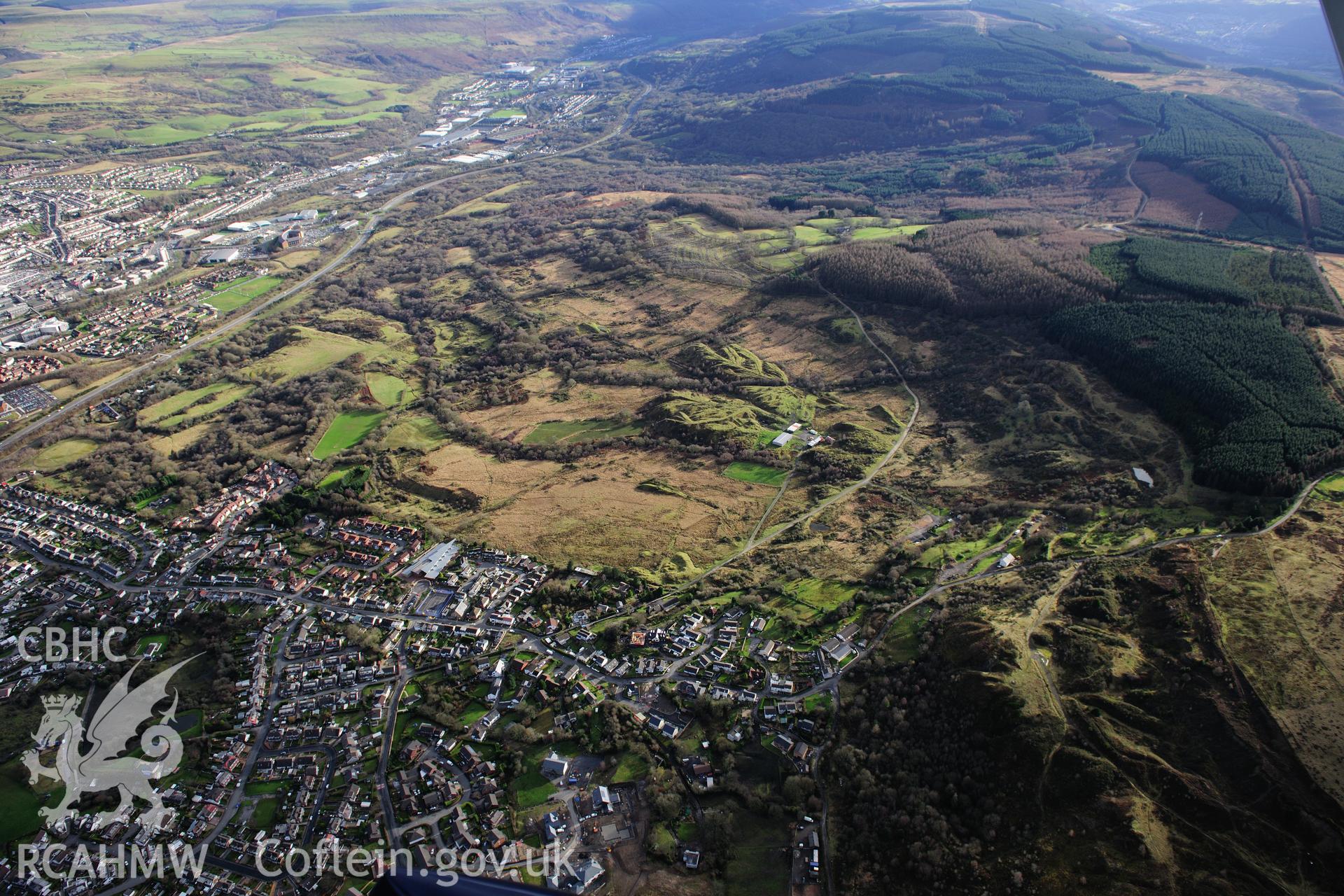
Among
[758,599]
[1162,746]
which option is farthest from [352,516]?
[1162,746]

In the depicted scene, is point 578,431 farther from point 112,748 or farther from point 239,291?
point 239,291

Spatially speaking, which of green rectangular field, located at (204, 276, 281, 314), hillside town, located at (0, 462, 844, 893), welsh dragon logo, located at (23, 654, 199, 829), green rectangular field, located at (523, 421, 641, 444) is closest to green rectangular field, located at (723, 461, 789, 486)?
green rectangular field, located at (523, 421, 641, 444)

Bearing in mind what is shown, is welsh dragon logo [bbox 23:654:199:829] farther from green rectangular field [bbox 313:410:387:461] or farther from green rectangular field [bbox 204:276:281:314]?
green rectangular field [bbox 204:276:281:314]

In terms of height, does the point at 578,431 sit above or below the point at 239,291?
above

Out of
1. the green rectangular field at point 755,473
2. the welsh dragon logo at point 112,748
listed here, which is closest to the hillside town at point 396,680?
the welsh dragon logo at point 112,748

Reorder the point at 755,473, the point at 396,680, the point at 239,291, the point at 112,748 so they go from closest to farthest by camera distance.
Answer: the point at 112,748 → the point at 396,680 → the point at 755,473 → the point at 239,291

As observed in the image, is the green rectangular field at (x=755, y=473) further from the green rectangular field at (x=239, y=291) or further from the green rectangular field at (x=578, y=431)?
the green rectangular field at (x=239, y=291)

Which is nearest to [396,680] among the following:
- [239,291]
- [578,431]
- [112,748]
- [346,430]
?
[112,748]

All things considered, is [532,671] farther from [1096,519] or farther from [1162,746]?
[1096,519]
